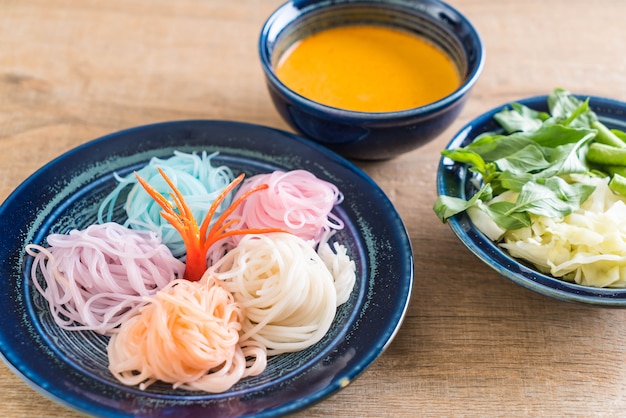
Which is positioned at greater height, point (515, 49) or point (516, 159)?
point (516, 159)

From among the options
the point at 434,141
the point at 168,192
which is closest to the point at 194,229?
the point at 168,192

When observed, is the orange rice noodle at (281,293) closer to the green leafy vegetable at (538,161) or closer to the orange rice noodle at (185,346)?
the orange rice noodle at (185,346)

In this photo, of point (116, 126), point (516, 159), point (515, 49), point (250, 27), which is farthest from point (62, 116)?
Answer: point (515, 49)

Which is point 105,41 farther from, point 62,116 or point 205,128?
point 205,128

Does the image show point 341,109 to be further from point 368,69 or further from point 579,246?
→ point 579,246

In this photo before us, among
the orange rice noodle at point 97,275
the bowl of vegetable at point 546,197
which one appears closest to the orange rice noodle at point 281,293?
the orange rice noodle at point 97,275

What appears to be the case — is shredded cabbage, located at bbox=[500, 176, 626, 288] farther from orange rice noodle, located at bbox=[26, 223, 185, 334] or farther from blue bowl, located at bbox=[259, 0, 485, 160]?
orange rice noodle, located at bbox=[26, 223, 185, 334]

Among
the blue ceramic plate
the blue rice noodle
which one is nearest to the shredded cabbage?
Result: the blue ceramic plate
